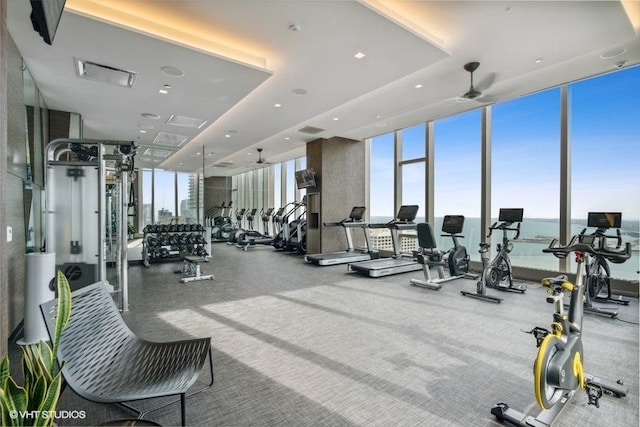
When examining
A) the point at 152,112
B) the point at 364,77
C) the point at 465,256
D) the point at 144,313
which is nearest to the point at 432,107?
the point at 364,77

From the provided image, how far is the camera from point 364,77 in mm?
4781

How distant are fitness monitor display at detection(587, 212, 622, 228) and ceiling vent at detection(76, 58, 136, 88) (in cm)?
696

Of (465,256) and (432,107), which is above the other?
(432,107)

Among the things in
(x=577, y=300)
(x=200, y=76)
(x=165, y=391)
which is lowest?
(x=165, y=391)

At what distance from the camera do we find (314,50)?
3.98m

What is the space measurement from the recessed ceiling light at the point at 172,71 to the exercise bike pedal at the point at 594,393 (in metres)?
5.47

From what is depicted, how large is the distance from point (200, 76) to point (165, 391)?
418 cm

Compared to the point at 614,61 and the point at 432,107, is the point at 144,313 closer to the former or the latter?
the point at 432,107

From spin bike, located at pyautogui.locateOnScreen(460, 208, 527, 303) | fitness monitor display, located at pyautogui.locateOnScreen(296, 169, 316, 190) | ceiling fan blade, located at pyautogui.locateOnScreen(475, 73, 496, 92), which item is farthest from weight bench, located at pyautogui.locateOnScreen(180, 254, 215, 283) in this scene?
ceiling fan blade, located at pyautogui.locateOnScreen(475, 73, 496, 92)

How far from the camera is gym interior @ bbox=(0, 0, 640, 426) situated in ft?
7.04

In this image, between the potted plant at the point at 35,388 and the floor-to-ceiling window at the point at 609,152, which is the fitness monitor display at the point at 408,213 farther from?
the potted plant at the point at 35,388

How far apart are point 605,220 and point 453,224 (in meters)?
2.04

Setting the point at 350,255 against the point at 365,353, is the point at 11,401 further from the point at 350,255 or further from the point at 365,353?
the point at 350,255

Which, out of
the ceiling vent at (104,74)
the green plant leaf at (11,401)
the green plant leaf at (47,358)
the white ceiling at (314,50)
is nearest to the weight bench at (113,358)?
the green plant leaf at (47,358)
